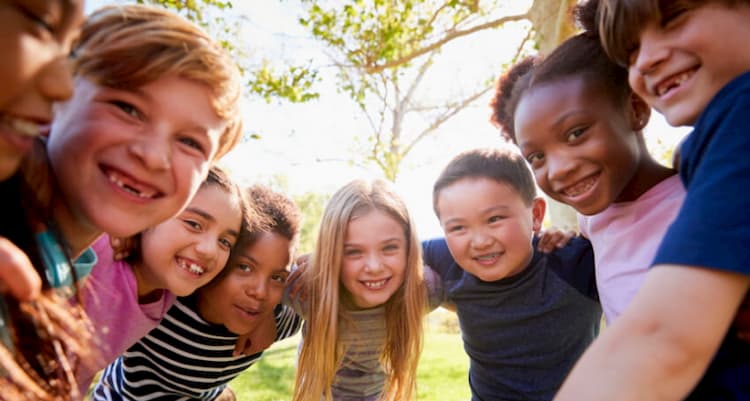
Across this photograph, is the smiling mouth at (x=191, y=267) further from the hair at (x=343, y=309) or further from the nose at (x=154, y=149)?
the nose at (x=154, y=149)

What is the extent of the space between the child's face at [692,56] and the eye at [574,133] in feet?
1.62

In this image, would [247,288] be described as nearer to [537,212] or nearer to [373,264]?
[373,264]

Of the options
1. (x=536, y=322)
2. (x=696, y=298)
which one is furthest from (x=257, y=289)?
(x=696, y=298)

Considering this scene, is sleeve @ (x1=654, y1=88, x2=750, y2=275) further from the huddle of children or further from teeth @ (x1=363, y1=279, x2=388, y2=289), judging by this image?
teeth @ (x1=363, y1=279, x2=388, y2=289)

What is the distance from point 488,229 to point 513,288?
385 millimetres

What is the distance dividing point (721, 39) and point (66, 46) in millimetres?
1500

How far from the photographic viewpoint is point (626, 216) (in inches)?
75.8

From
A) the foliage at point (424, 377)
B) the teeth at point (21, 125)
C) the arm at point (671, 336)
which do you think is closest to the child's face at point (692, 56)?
the arm at point (671, 336)

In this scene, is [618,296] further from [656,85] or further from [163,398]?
[163,398]

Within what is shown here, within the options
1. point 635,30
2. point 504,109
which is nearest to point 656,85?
point 635,30

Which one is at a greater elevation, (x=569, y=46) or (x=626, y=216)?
(x=569, y=46)

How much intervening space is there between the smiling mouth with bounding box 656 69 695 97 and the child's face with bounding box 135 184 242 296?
6.56 ft

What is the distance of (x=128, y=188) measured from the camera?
1.52m

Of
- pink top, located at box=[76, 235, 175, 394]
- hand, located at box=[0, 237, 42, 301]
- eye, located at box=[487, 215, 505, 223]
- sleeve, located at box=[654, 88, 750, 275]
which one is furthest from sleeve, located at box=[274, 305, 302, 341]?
sleeve, located at box=[654, 88, 750, 275]
